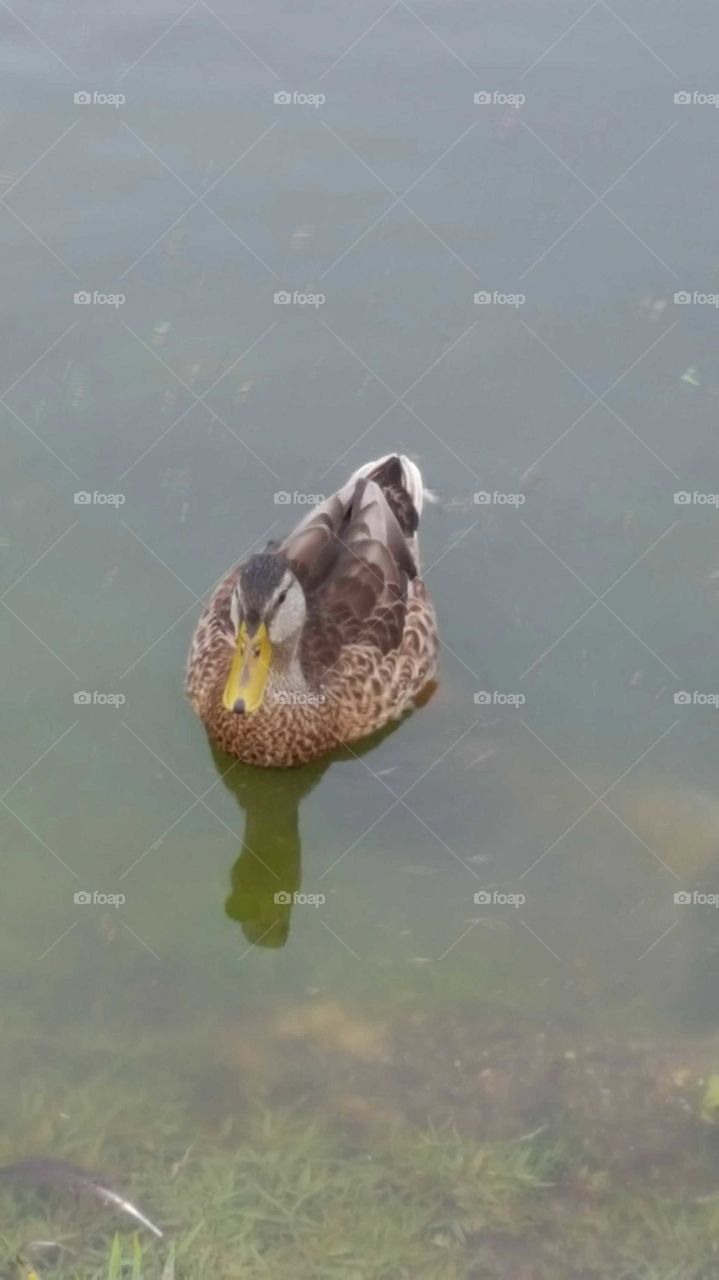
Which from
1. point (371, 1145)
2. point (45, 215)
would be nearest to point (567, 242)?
point (45, 215)

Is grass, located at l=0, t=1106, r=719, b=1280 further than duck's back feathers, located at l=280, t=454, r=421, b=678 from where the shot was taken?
No

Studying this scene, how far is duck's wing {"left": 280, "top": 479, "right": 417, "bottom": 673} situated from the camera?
23.5 ft

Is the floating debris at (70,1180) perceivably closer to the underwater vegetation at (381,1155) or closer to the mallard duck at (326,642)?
the underwater vegetation at (381,1155)

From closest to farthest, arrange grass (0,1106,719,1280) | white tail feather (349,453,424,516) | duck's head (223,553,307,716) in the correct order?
grass (0,1106,719,1280) < duck's head (223,553,307,716) < white tail feather (349,453,424,516)

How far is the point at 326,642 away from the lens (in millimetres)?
7180

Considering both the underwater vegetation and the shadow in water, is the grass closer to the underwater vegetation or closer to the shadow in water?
the underwater vegetation

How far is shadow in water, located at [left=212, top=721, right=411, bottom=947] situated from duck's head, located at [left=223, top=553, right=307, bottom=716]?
1.45 feet

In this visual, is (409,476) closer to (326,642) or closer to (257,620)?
(326,642)

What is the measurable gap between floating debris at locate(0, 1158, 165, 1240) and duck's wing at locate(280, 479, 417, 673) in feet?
8.72

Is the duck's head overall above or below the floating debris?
above

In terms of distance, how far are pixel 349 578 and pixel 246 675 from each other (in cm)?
83

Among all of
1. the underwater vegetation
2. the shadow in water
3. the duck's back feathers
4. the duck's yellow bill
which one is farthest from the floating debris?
the duck's back feathers

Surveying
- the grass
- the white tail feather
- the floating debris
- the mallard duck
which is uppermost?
the white tail feather

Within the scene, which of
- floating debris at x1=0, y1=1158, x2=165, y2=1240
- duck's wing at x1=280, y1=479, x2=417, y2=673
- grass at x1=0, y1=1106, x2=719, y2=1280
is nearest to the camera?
grass at x1=0, y1=1106, x2=719, y2=1280
